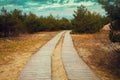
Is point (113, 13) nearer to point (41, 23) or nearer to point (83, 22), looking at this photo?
point (83, 22)

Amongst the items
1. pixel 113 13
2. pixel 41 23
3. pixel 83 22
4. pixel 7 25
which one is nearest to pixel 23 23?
pixel 41 23

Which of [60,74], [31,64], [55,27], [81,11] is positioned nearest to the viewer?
[60,74]

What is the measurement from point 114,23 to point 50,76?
1004 cm

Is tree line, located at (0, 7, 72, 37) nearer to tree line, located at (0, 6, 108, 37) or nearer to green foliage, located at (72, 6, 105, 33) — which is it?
tree line, located at (0, 6, 108, 37)

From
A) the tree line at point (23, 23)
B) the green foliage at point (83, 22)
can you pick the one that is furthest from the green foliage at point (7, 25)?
the green foliage at point (83, 22)

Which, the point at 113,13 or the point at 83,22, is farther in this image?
the point at 83,22

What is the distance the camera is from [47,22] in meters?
80.6

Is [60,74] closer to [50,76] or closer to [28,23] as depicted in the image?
[50,76]

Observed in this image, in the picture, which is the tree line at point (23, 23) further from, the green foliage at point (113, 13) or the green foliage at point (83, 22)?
the green foliage at point (113, 13)

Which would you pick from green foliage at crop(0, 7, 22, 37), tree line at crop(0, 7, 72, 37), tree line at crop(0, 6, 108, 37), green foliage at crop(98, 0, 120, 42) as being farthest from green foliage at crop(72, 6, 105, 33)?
green foliage at crop(98, 0, 120, 42)

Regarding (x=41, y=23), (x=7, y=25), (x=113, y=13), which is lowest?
(x=41, y=23)

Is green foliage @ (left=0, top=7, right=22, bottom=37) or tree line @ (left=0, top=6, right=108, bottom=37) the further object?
tree line @ (left=0, top=6, right=108, bottom=37)

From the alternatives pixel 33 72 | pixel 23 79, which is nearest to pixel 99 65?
pixel 33 72

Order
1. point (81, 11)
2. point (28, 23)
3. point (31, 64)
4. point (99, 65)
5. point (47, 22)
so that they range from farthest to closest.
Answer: point (47, 22) < point (28, 23) < point (81, 11) < point (99, 65) < point (31, 64)
